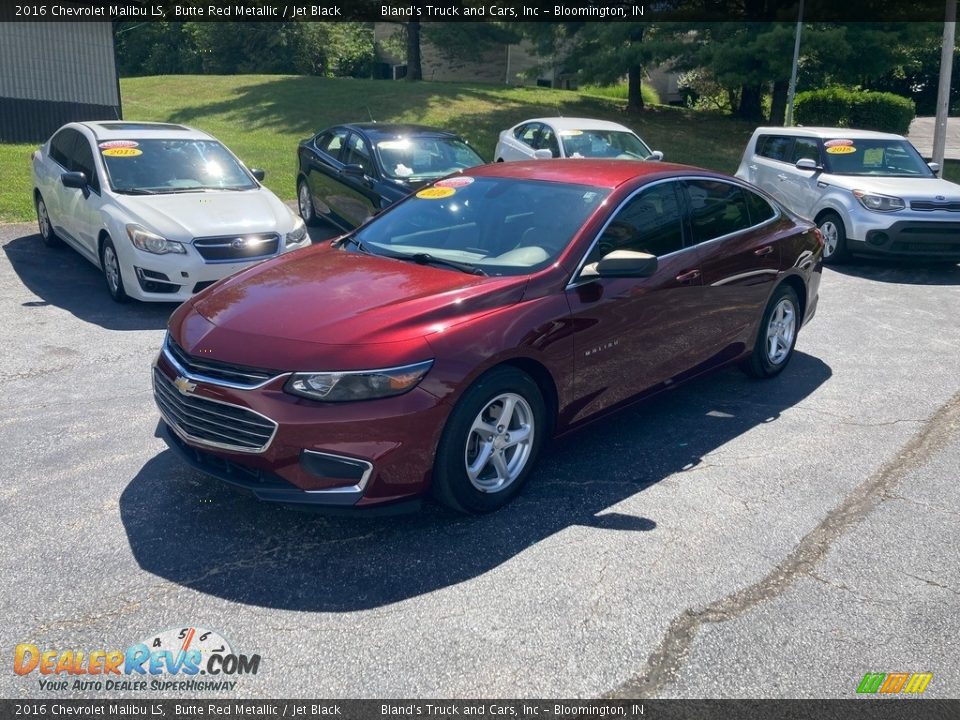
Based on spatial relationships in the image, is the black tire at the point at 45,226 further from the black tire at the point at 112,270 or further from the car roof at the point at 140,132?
the black tire at the point at 112,270

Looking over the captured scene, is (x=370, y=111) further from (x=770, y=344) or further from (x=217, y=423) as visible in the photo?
(x=217, y=423)

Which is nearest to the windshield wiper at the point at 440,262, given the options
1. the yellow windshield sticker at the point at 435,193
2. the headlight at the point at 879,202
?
the yellow windshield sticker at the point at 435,193

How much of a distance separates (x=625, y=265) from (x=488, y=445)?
3.86ft

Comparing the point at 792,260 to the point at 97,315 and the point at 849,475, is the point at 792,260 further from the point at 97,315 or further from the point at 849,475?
the point at 97,315

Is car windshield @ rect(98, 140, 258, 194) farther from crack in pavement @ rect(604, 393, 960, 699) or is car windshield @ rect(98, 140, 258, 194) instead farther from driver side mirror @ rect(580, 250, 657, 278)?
crack in pavement @ rect(604, 393, 960, 699)

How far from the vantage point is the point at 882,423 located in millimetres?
5887

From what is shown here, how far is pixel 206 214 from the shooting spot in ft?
27.2

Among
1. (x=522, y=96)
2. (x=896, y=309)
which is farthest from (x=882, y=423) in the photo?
(x=522, y=96)

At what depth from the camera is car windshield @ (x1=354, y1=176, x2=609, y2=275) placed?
484cm

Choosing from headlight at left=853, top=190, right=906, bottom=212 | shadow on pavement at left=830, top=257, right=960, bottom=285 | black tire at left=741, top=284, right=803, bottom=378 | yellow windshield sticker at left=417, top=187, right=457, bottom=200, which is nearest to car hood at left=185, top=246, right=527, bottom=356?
yellow windshield sticker at left=417, top=187, right=457, bottom=200

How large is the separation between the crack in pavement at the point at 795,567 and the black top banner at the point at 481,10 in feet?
Result: 56.5

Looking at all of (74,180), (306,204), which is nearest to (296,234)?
(74,180)

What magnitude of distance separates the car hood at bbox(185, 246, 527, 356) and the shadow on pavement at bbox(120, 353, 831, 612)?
2.72ft

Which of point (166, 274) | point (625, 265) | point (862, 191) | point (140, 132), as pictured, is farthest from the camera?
point (862, 191)
